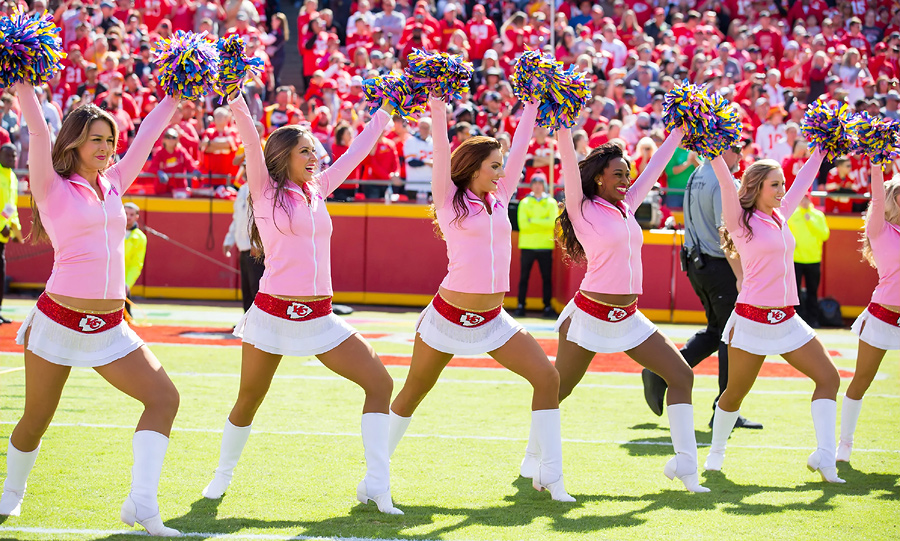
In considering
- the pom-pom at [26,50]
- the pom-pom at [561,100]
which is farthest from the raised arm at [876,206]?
the pom-pom at [26,50]

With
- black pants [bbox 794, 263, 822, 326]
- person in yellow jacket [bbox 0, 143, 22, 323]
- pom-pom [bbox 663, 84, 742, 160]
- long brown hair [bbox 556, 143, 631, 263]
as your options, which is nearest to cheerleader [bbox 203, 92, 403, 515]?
long brown hair [bbox 556, 143, 631, 263]

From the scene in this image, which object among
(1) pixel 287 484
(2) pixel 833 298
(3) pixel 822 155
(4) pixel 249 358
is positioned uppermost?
(3) pixel 822 155

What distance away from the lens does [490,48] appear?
17.3 metres

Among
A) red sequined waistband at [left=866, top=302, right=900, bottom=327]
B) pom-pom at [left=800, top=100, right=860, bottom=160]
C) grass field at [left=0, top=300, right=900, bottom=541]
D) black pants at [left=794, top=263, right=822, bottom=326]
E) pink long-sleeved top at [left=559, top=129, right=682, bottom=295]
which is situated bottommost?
black pants at [left=794, top=263, right=822, bottom=326]

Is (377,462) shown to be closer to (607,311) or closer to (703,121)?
(607,311)

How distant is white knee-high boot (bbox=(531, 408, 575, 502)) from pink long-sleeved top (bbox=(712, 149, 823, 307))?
51.5 inches

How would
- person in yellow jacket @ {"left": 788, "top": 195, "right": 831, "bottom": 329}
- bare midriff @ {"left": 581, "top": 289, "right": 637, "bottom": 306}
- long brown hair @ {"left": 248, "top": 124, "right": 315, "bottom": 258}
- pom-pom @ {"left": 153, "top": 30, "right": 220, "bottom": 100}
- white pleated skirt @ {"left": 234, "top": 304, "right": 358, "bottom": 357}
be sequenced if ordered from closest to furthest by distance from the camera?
pom-pom @ {"left": 153, "top": 30, "right": 220, "bottom": 100}, white pleated skirt @ {"left": 234, "top": 304, "right": 358, "bottom": 357}, long brown hair @ {"left": 248, "top": 124, "right": 315, "bottom": 258}, bare midriff @ {"left": 581, "top": 289, "right": 637, "bottom": 306}, person in yellow jacket @ {"left": 788, "top": 195, "right": 831, "bottom": 329}

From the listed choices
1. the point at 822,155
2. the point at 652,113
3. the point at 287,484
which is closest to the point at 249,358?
the point at 287,484

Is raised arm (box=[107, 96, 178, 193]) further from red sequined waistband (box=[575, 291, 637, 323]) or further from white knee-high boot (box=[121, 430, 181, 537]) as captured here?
red sequined waistband (box=[575, 291, 637, 323])

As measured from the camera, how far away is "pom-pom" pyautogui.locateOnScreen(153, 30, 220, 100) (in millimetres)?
4031

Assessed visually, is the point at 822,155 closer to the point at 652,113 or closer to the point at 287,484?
the point at 287,484

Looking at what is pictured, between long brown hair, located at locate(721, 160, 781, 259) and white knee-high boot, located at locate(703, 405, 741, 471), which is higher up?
long brown hair, located at locate(721, 160, 781, 259)

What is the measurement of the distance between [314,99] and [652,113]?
5.00m

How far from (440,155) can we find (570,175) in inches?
29.7
